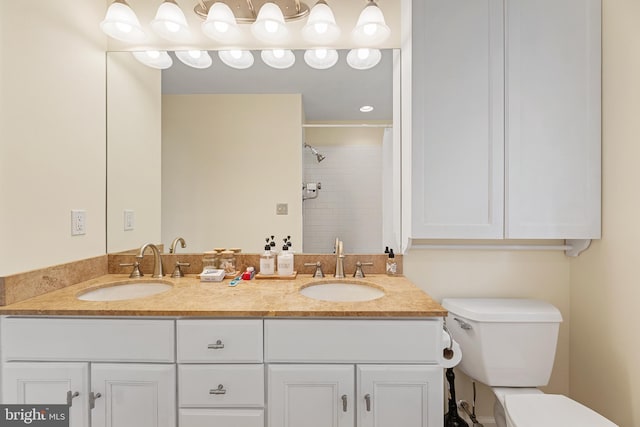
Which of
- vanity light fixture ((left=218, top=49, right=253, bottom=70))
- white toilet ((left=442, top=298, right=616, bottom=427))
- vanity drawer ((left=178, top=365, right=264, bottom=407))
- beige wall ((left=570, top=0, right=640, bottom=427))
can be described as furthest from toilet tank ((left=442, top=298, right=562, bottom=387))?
vanity light fixture ((left=218, top=49, right=253, bottom=70))

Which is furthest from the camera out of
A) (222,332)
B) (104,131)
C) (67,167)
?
(104,131)

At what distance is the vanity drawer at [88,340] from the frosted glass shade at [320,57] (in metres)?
1.39

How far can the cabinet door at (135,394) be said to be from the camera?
1.12m

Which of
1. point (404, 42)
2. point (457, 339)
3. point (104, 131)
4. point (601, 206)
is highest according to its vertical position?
point (404, 42)

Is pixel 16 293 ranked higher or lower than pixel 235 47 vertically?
lower

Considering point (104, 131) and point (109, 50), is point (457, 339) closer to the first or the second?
point (104, 131)

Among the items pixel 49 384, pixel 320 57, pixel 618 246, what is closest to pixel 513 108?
pixel 618 246

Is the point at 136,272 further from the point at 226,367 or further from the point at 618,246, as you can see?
the point at 618,246

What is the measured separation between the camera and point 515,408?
3.89 ft

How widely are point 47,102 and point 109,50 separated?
→ 1.83 ft

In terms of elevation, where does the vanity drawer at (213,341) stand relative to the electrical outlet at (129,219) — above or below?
below

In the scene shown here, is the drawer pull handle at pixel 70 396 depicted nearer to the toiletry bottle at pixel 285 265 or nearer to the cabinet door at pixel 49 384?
the cabinet door at pixel 49 384

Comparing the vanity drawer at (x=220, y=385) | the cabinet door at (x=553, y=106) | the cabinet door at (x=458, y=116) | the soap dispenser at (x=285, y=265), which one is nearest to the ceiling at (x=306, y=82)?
the cabinet door at (x=458, y=116)

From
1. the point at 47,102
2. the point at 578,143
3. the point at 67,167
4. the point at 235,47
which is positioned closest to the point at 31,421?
the point at 67,167
